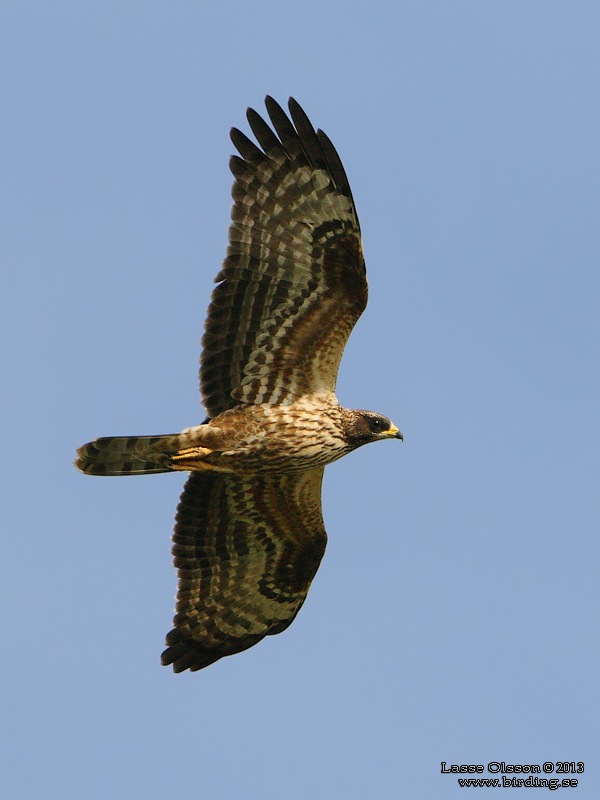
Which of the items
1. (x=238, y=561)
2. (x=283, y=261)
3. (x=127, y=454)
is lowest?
(x=238, y=561)

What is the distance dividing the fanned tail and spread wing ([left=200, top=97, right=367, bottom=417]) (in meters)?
0.81

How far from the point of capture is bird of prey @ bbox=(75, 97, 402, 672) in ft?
44.0

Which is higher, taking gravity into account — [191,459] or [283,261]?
[283,261]

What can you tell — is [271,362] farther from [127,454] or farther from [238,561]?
[238,561]

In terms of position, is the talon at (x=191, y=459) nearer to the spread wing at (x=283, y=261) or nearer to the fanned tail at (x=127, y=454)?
the fanned tail at (x=127, y=454)

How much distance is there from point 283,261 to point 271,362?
1088 mm

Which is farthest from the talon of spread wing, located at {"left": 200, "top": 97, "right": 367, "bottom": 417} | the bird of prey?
spread wing, located at {"left": 200, "top": 97, "right": 367, "bottom": 417}

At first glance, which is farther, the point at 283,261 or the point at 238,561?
the point at 238,561

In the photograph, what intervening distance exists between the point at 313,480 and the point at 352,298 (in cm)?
230

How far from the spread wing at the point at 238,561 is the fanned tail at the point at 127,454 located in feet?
3.00

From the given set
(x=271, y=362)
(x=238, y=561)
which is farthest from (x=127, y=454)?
(x=238, y=561)

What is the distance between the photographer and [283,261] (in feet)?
44.4

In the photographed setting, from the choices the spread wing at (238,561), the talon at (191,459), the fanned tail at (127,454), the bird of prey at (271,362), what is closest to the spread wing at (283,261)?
the bird of prey at (271,362)

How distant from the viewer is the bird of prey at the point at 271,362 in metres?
13.4
